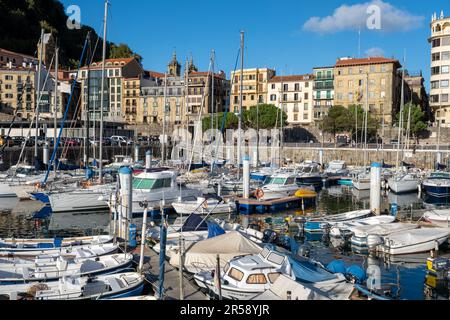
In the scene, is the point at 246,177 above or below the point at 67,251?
above

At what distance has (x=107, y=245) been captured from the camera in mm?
20047

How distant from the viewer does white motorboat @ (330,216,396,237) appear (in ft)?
82.8

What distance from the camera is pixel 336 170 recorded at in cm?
6197

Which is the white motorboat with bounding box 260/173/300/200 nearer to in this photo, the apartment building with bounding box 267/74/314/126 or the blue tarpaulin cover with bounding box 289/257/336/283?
the blue tarpaulin cover with bounding box 289/257/336/283

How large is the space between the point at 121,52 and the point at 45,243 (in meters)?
123

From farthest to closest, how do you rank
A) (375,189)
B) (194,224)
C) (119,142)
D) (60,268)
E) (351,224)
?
(119,142) < (375,189) < (351,224) < (194,224) < (60,268)

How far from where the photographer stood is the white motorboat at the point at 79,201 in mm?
33719

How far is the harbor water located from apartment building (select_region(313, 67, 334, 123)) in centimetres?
4878

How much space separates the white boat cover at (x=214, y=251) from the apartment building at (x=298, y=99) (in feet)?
265

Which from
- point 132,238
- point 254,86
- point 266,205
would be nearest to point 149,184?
point 266,205

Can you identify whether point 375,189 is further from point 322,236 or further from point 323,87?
point 323,87

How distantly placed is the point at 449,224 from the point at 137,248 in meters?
16.7
